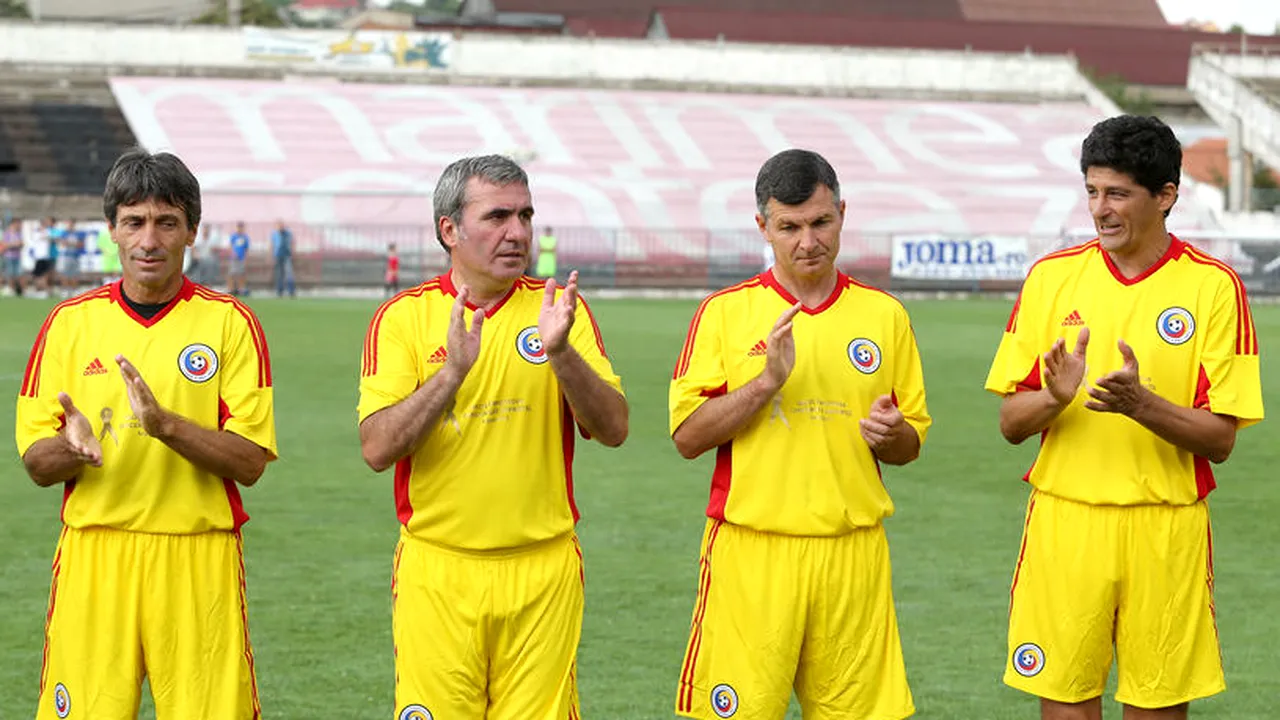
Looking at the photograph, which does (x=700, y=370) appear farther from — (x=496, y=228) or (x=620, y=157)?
(x=620, y=157)

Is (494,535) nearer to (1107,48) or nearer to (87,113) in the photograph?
(87,113)

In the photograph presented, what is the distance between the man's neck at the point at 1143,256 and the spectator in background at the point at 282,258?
29.3 m

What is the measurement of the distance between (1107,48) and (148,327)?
60.7 metres

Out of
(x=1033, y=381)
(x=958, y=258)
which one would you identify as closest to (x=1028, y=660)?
(x=1033, y=381)

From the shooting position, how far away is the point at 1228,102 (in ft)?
174

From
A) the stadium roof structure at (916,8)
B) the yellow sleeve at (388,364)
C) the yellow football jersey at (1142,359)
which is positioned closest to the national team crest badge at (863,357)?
the yellow football jersey at (1142,359)

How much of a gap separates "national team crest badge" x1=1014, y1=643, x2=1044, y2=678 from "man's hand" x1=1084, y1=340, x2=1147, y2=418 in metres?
Result: 0.82

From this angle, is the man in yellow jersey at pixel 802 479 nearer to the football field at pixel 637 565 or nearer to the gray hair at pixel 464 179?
the gray hair at pixel 464 179

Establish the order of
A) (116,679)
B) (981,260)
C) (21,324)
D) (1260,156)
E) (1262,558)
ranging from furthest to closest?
(1260,156) → (981,260) → (21,324) → (1262,558) → (116,679)

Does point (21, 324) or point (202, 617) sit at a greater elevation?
point (21, 324)

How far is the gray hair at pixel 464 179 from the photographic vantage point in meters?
4.81

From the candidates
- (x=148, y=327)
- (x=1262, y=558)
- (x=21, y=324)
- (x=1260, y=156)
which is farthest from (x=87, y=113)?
(x=148, y=327)

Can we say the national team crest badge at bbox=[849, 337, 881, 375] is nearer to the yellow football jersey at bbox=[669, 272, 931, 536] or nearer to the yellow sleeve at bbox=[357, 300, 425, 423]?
A: the yellow football jersey at bbox=[669, 272, 931, 536]

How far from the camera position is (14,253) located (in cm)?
3372
